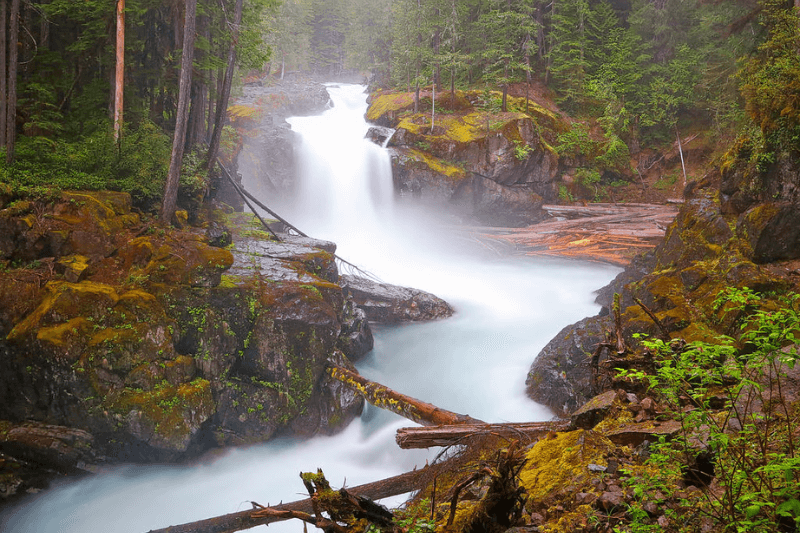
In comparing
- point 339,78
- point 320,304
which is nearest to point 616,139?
point 320,304

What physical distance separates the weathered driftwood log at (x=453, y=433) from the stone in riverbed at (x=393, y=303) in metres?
8.29

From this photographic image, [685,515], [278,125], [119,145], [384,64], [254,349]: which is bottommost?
[254,349]

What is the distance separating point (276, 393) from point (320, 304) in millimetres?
2017

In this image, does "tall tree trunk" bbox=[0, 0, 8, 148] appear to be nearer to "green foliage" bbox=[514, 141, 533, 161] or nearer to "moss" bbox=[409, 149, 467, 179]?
"moss" bbox=[409, 149, 467, 179]

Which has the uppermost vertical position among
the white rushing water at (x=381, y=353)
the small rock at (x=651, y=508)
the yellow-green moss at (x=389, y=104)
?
the yellow-green moss at (x=389, y=104)

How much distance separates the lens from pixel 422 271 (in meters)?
16.8

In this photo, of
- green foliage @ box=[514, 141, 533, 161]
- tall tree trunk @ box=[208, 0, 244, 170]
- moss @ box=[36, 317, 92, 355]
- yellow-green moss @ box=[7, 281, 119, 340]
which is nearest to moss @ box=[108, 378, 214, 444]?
moss @ box=[36, 317, 92, 355]

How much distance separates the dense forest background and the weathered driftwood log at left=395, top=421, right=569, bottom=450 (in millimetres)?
6465

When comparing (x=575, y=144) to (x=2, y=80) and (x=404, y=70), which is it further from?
(x=2, y=80)

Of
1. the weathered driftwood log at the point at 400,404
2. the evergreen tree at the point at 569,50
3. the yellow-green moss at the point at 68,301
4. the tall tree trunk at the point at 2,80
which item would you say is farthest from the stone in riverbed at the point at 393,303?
the evergreen tree at the point at 569,50

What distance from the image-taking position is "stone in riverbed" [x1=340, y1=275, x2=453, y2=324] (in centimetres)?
1262

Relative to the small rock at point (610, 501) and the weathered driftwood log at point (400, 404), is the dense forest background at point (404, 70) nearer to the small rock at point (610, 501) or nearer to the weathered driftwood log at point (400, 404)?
the weathered driftwood log at point (400, 404)

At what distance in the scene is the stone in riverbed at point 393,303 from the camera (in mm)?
12625

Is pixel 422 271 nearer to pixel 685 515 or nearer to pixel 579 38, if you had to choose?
pixel 685 515
